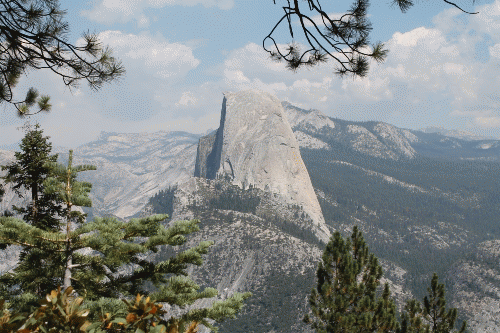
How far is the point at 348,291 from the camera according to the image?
934 inches

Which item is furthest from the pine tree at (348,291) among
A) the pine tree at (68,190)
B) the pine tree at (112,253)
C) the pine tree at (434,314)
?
the pine tree at (68,190)

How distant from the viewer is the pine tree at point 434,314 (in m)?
23.5

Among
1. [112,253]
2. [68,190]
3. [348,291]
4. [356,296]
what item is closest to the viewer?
[112,253]

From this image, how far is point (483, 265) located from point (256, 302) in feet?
341

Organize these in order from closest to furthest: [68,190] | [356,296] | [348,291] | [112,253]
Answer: [112,253]
[68,190]
[348,291]
[356,296]

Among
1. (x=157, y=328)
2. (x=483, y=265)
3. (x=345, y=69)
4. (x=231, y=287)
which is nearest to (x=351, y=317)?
(x=345, y=69)

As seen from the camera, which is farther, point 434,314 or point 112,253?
point 434,314

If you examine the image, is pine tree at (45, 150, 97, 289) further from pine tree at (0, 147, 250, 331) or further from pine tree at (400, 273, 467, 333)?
pine tree at (400, 273, 467, 333)

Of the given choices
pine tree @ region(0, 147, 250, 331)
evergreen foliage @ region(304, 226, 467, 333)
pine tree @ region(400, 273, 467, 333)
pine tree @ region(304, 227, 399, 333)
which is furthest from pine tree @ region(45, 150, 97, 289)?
pine tree @ region(400, 273, 467, 333)

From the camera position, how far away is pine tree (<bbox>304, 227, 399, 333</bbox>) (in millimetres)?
22422

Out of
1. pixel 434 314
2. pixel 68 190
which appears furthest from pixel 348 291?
pixel 68 190

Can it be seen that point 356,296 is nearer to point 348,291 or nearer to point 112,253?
point 348,291

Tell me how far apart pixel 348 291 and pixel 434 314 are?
5.91m

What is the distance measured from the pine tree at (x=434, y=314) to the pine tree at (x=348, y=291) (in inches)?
60.7
